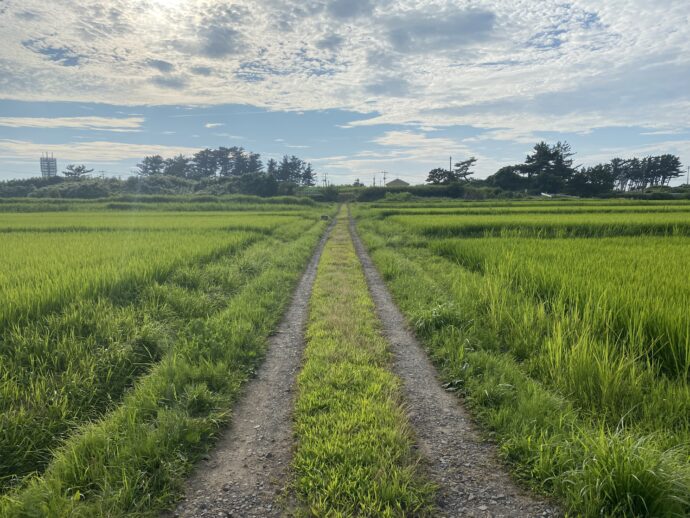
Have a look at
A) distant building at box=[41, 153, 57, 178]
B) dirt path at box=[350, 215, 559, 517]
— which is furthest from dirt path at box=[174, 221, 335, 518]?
distant building at box=[41, 153, 57, 178]

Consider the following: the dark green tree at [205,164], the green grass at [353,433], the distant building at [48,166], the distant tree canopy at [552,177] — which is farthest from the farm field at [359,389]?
the distant building at [48,166]

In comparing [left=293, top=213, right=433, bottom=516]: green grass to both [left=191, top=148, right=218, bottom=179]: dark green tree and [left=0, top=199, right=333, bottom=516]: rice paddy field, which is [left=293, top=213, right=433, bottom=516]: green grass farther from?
[left=191, top=148, right=218, bottom=179]: dark green tree

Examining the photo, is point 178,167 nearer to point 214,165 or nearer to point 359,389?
point 214,165

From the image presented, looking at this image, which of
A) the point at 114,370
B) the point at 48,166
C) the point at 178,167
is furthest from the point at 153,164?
the point at 114,370

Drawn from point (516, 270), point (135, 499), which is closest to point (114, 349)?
point (135, 499)

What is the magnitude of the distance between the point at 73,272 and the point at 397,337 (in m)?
6.14

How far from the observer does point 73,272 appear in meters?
7.11

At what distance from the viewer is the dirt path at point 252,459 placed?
8.81 ft

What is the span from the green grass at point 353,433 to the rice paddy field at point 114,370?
35.8 inches

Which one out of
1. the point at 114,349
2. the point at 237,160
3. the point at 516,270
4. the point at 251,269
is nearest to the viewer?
the point at 114,349

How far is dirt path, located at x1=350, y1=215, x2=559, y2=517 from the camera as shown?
2.64m

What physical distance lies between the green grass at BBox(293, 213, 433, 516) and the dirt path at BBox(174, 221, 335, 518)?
0.16 m

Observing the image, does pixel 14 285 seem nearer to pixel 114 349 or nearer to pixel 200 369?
pixel 114 349

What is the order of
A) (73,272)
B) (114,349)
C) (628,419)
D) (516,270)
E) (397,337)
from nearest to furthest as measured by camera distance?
1. (628,419)
2. (114,349)
3. (397,337)
4. (73,272)
5. (516,270)
